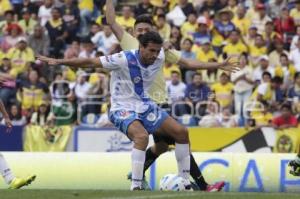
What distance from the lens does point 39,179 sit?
15883 millimetres

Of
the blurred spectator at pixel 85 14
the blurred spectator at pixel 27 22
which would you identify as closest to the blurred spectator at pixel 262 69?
the blurred spectator at pixel 85 14

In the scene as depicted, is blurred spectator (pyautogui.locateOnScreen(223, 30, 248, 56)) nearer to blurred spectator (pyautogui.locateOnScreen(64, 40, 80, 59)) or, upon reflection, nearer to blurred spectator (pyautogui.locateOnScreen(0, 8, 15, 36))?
blurred spectator (pyautogui.locateOnScreen(64, 40, 80, 59))

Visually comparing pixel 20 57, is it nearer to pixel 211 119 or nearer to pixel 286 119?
pixel 211 119

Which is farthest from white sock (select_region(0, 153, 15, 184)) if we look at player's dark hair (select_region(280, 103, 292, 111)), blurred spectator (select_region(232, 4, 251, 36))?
blurred spectator (select_region(232, 4, 251, 36))

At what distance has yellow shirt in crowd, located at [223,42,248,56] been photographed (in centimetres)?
2223

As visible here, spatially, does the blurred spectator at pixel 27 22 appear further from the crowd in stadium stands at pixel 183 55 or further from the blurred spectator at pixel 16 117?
the blurred spectator at pixel 16 117

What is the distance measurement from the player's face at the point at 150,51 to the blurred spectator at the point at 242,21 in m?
10.9

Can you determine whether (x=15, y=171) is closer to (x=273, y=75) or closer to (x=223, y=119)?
(x=223, y=119)

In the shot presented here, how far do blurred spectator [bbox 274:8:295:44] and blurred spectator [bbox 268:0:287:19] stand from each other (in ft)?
1.59

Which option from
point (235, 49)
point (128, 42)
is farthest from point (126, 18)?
point (128, 42)

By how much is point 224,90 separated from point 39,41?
211 inches

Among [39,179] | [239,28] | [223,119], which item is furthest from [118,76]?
[239,28]

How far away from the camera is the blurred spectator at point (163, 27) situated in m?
23.2

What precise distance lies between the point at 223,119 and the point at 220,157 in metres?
3.77
